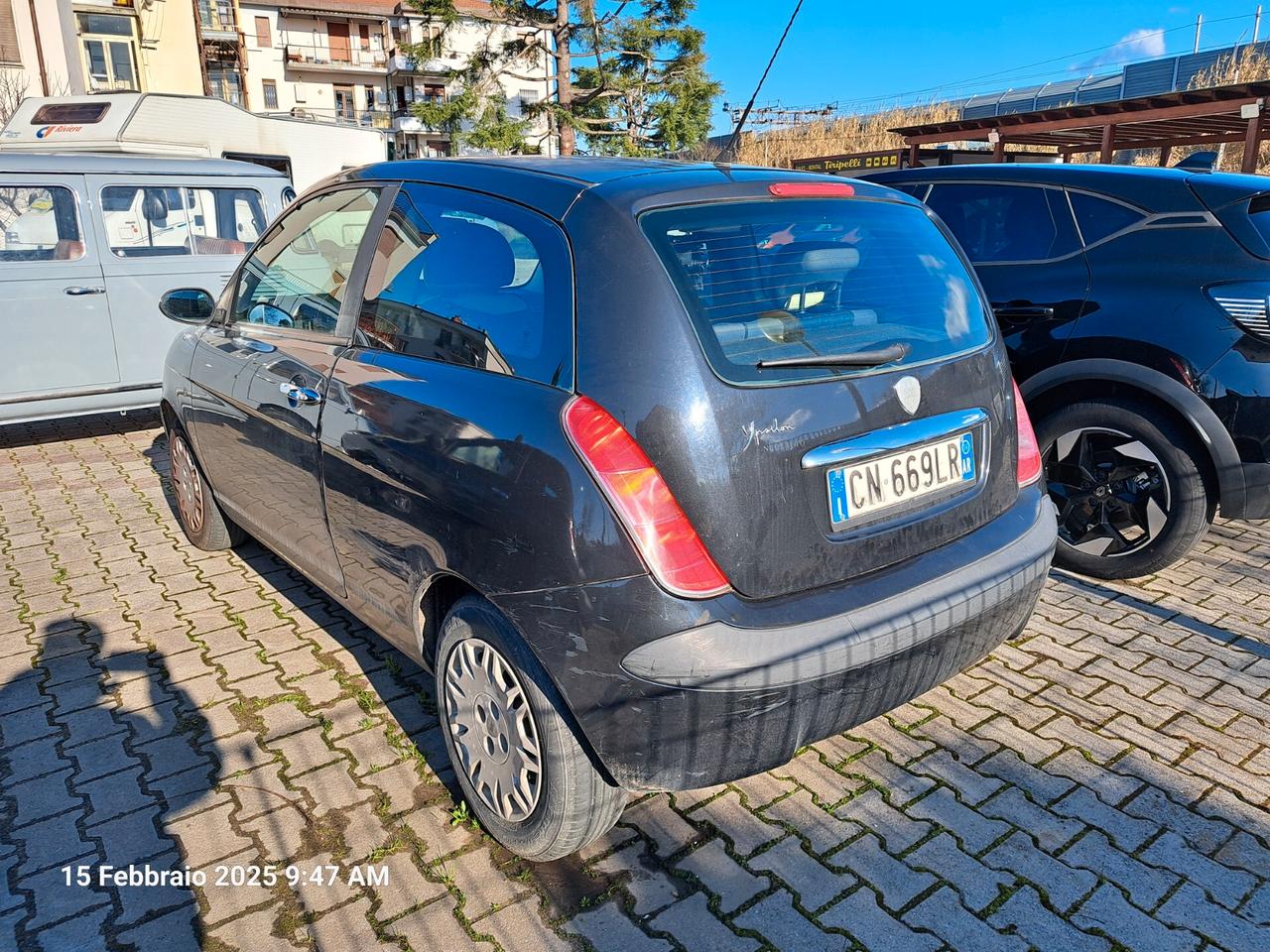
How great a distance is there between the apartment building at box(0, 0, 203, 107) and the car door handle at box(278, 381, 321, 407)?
27.6 meters

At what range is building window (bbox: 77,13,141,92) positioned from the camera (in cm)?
3397

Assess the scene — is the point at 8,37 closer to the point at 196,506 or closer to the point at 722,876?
the point at 196,506

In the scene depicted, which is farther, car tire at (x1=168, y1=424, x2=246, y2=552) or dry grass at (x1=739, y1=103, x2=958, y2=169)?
dry grass at (x1=739, y1=103, x2=958, y2=169)

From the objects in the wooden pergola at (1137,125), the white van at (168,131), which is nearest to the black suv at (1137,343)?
the white van at (168,131)

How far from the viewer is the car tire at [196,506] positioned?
175 inches

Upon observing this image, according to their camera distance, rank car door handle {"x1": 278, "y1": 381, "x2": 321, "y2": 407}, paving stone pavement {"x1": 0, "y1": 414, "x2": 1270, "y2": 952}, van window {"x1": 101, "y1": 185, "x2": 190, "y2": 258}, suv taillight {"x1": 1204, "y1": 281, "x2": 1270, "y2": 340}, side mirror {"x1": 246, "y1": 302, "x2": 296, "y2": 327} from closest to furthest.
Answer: paving stone pavement {"x1": 0, "y1": 414, "x2": 1270, "y2": 952} < car door handle {"x1": 278, "y1": 381, "x2": 321, "y2": 407} < side mirror {"x1": 246, "y1": 302, "x2": 296, "y2": 327} < suv taillight {"x1": 1204, "y1": 281, "x2": 1270, "y2": 340} < van window {"x1": 101, "y1": 185, "x2": 190, "y2": 258}

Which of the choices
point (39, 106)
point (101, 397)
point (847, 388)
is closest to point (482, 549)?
point (847, 388)

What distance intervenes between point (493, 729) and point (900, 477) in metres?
1.27

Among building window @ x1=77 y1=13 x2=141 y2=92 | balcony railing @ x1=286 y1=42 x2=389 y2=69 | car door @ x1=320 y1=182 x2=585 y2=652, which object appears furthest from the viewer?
balcony railing @ x1=286 y1=42 x2=389 y2=69

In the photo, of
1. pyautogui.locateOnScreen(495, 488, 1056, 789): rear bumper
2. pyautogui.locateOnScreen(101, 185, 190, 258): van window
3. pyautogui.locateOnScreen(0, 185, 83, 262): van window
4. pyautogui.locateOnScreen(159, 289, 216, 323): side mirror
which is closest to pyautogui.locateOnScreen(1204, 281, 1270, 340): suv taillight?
pyautogui.locateOnScreen(495, 488, 1056, 789): rear bumper

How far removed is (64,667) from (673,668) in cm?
289

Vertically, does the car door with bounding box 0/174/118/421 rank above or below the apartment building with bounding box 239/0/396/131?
below

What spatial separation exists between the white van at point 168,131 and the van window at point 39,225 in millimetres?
1778

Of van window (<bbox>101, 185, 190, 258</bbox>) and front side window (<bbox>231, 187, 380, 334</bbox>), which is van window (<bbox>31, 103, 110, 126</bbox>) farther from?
front side window (<bbox>231, 187, 380, 334</bbox>)
